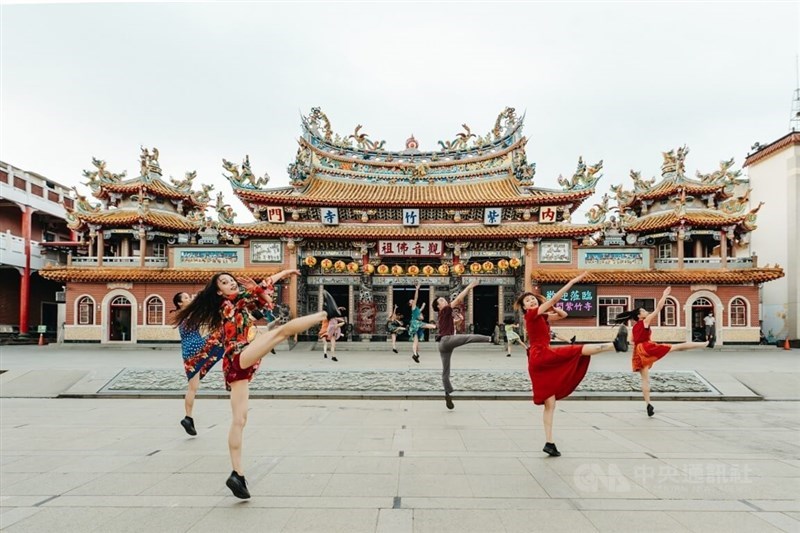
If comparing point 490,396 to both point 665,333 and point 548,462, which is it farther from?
point 665,333

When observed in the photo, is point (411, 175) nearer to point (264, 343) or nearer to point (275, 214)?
point (275, 214)

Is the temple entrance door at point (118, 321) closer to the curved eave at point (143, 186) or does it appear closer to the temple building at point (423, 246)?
the temple building at point (423, 246)

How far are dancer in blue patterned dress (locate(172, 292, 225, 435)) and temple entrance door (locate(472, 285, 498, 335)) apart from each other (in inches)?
618

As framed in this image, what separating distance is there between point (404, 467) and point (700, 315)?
20.3 metres

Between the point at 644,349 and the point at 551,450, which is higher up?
the point at 644,349

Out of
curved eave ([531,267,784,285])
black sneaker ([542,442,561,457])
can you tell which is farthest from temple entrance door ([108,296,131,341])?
black sneaker ([542,442,561,457])

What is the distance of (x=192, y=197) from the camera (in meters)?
21.9

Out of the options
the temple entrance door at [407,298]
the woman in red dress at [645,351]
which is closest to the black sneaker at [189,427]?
the woman in red dress at [645,351]

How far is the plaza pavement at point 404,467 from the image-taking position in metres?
3.22

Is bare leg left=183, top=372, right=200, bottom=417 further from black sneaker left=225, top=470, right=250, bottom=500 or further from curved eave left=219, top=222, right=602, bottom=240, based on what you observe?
curved eave left=219, top=222, right=602, bottom=240

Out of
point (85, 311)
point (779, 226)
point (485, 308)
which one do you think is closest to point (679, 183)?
point (779, 226)

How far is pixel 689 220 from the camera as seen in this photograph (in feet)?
63.7

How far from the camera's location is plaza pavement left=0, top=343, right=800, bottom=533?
10.6 feet

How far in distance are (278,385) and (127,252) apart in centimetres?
1535
